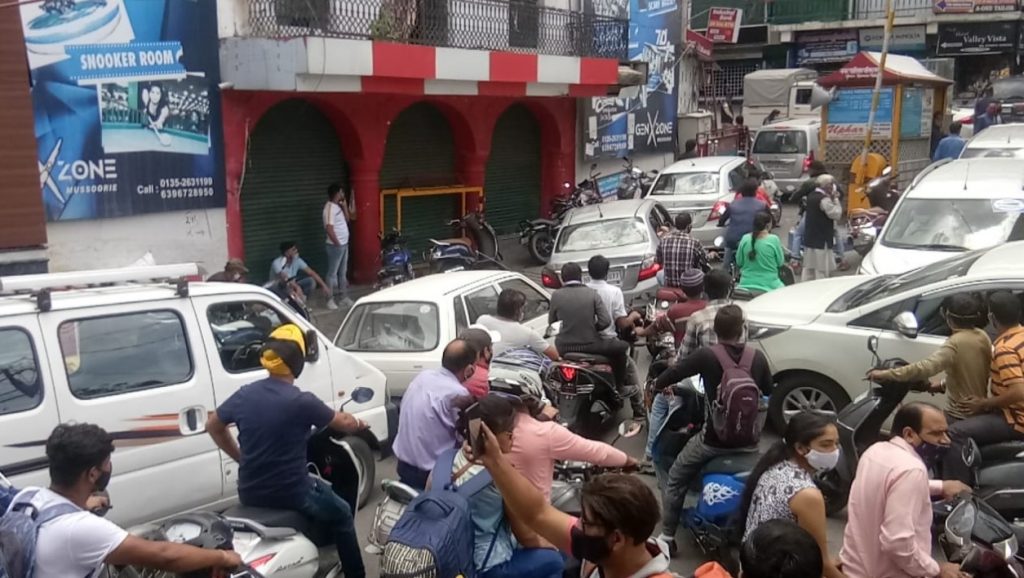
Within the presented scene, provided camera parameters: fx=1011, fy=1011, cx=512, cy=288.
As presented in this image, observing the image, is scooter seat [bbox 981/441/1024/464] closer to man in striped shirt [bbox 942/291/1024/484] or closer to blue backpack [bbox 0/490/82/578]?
man in striped shirt [bbox 942/291/1024/484]

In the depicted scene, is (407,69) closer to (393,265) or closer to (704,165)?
(393,265)

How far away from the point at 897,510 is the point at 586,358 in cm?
431

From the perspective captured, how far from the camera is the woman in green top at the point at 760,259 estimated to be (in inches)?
409

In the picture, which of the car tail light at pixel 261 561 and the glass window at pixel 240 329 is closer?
the car tail light at pixel 261 561

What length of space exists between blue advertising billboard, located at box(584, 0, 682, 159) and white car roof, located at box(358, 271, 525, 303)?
1310 cm

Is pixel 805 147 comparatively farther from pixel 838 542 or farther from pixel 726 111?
pixel 838 542

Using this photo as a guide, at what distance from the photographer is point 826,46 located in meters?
39.2

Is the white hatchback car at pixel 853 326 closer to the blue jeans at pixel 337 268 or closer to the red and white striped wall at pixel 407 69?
the red and white striped wall at pixel 407 69

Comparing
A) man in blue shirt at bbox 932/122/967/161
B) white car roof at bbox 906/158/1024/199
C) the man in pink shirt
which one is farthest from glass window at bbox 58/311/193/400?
man in blue shirt at bbox 932/122/967/161

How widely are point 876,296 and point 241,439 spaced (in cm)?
523

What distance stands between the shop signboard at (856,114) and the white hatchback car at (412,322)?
13.3m

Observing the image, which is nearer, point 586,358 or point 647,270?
point 586,358

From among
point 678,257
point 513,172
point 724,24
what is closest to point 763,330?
point 678,257

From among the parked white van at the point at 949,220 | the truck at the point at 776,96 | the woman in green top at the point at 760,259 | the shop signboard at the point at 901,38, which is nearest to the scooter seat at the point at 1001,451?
the woman in green top at the point at 760,259
